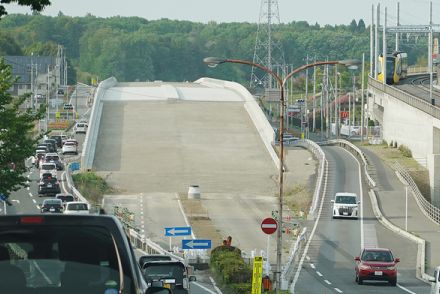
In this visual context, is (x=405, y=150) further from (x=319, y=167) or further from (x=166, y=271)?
(x=166, y=271)

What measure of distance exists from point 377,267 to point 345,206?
2336 centimetres

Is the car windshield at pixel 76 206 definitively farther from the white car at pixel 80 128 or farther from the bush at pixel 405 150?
the white car at pixel 80 128

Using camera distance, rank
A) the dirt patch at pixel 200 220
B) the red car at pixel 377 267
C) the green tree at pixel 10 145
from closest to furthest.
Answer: the red car at pixel 377 267
the green tree at pixel 10 145
the dirt patch at pixel 200 220

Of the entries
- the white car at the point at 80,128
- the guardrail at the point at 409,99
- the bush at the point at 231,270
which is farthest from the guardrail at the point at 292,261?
the white car at the point at 80,128

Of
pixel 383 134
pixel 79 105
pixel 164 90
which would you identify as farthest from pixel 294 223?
pixel 79 105

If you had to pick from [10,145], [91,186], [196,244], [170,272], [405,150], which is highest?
[10,145]

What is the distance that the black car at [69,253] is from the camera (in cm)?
912

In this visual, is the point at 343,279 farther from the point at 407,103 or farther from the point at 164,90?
the point at 164,90

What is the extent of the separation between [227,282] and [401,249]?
18.9 metres

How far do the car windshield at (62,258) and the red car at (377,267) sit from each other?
3457 cm

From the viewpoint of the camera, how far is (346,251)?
5541 cm

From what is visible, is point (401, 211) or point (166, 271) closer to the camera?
point (166, 271)

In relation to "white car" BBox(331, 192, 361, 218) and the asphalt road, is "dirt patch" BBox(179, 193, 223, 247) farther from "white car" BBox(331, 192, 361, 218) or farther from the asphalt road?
"white car" BBox(331, 192, 361, 218)

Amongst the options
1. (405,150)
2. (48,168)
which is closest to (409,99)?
(405,150)
